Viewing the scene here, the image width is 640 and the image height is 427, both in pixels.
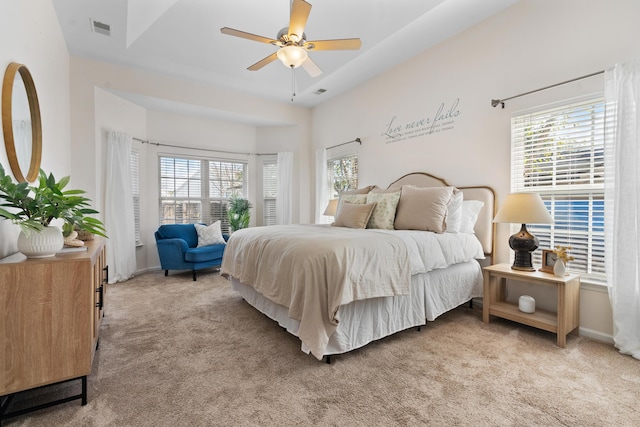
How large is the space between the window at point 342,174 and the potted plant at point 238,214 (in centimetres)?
170

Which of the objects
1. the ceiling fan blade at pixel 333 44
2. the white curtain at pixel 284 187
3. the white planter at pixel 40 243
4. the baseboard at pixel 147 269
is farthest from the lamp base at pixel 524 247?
the baseboard at pixel 147 269

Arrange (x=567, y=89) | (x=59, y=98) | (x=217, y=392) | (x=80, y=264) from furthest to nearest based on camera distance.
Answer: (x=59, y=98) → (x=567, y=89) → (x=217, y=392) → (x=80, y=264)

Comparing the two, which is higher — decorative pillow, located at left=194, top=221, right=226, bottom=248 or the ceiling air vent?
the ceiling air vent

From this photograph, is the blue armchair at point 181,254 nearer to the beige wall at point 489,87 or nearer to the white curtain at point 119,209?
the white curtain at point 119,209

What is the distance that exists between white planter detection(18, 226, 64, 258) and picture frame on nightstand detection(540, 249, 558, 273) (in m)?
3.53

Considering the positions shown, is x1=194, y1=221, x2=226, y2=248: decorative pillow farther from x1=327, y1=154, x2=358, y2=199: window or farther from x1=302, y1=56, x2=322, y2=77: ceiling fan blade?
x1=302, y1=56, x2=322, y2=77: ceiling fan blade

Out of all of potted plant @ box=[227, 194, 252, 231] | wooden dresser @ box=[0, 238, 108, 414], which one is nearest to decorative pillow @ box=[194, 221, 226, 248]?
potted plant @ box=[227, 194, 252, 231]

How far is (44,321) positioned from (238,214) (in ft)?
14.3

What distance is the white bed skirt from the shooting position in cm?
209

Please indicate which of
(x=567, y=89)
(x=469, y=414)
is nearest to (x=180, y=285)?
(x=469, y=414)

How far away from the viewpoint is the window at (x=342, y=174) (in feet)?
16.6

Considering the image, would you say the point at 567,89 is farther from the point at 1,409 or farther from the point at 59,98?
the point at 59,98

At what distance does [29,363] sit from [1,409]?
29 centimetres

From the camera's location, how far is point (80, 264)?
5.09 feet
